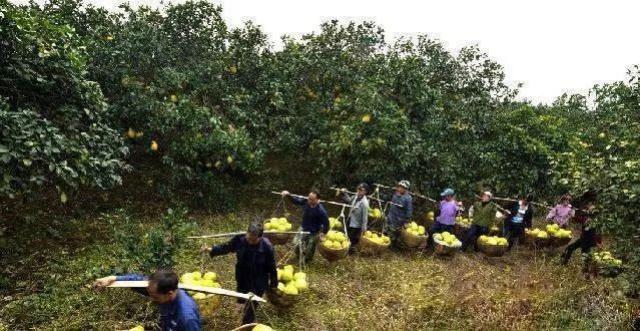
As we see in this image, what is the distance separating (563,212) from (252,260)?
913cm

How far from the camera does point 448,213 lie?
11.0 m

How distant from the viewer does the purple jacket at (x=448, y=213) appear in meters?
11.0

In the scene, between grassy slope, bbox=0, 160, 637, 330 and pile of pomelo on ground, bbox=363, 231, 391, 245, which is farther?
pile of pomelo on ground, bbox=363, 231, 391, 245

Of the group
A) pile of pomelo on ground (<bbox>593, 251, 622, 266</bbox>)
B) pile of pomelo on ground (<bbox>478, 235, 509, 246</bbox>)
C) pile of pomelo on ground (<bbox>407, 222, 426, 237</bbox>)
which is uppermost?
pile of pomelo on ground (<bbox>593, 251, 622, 266</bbox>)

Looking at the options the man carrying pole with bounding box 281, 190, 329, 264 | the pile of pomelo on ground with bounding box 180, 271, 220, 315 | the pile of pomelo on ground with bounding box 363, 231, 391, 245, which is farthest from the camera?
the pile of pomelo on ground with bounding box 363, 231, 391, 245

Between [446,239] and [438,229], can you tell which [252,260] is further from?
[438,229]

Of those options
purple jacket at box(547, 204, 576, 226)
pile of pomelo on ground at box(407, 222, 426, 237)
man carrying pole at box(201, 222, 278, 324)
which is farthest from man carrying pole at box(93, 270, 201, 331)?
purple jacket at box(547, 204, 576, 226)

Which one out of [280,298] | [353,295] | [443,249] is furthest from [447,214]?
[280,298]

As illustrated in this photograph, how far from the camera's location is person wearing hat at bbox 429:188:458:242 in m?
11.0

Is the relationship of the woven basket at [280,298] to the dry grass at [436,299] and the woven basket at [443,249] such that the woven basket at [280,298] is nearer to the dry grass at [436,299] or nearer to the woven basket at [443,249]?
the dry grass at [436,299]

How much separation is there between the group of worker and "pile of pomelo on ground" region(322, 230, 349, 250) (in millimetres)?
182

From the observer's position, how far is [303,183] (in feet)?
47.3

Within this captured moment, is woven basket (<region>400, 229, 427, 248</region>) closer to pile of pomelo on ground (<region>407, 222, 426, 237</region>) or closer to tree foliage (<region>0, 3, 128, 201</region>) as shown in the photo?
pile of pomelo on ground (<region>407, 222, 426, 237</region>)

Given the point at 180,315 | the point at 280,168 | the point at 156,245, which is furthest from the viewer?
the point at 280,168
